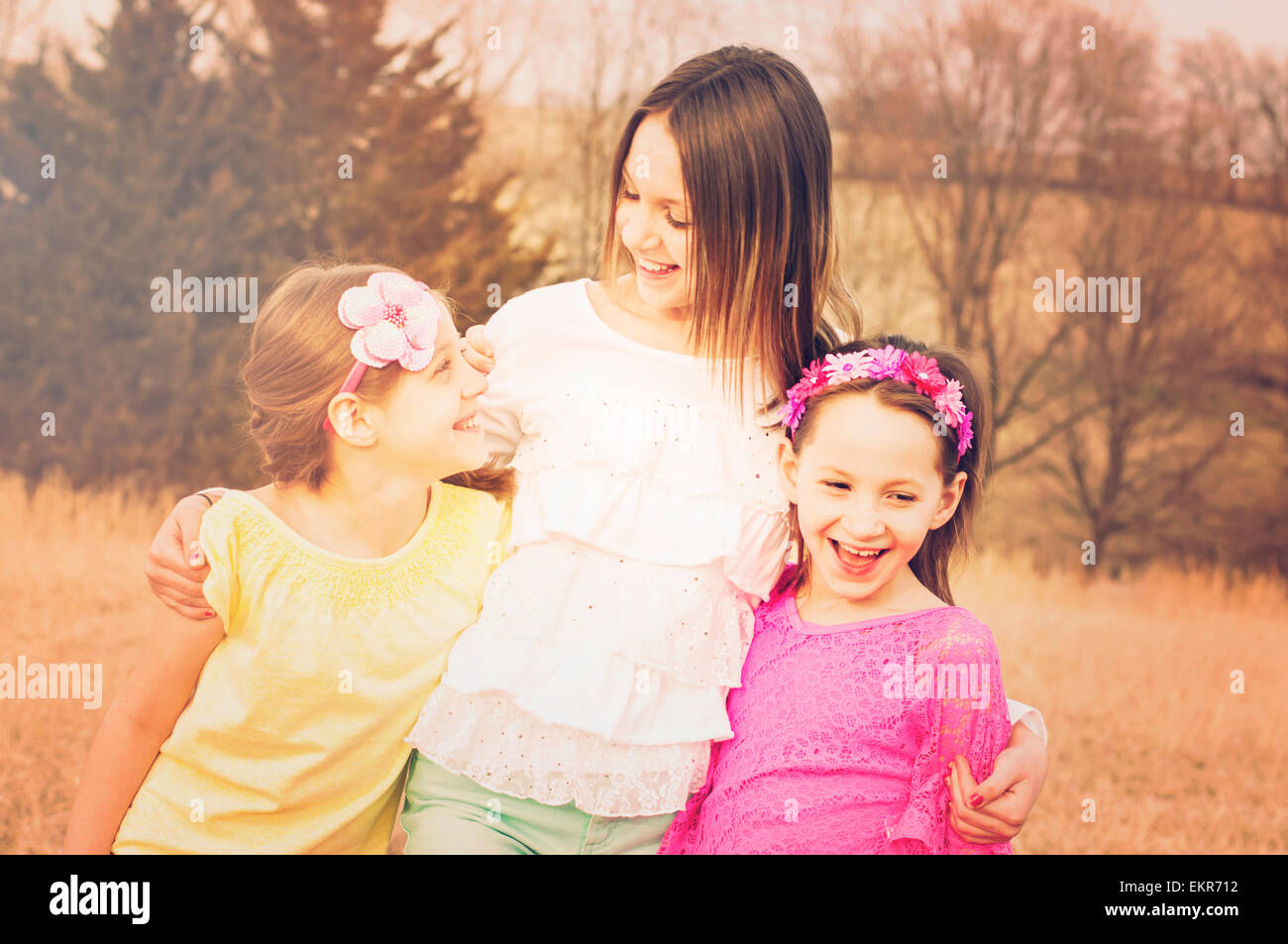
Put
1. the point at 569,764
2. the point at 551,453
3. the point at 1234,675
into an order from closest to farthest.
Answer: the point at 569,764 → the point at 551,453 → the point at 1234,675

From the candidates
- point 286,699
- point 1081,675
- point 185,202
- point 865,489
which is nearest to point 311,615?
point 286,699

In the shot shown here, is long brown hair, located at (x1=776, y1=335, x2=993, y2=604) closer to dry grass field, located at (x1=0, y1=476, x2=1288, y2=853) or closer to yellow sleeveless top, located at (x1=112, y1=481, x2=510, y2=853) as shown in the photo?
yellow sleeveless top, located at (x1=112, y1=481, x2=510, y2=853)

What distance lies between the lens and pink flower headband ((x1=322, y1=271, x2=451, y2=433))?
7.38 feet

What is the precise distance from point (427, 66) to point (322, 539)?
17.5 feet

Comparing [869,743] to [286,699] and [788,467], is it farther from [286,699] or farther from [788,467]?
[286,699]

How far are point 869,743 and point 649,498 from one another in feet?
2.13

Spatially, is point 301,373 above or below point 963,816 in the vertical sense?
above

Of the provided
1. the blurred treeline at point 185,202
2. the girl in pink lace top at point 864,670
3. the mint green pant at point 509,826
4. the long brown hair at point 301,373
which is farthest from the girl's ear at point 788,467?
the blurred treeline at point 185,202

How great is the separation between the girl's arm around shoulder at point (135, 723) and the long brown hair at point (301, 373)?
0.37 metres

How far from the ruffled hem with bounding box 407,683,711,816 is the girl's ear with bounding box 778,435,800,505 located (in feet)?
1.82

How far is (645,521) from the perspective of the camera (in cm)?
232
